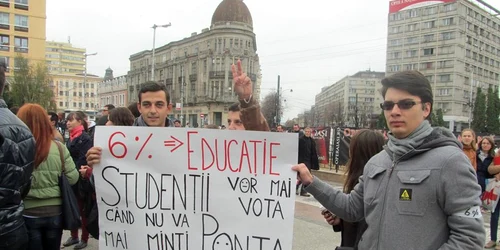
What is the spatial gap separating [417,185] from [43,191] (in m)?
2.90

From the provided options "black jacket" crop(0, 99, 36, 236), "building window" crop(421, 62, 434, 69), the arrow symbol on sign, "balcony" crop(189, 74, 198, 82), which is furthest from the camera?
"building window" crop(421, 62, 434, 69)

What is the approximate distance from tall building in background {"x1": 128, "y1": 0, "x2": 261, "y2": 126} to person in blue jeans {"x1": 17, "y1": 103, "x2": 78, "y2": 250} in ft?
180

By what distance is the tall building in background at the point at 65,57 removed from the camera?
5266 inches

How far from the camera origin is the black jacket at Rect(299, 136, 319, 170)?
9.38 m

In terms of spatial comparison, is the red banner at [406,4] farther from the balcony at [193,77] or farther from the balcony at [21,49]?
the balcony at [21,49]

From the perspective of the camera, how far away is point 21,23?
2094 inches

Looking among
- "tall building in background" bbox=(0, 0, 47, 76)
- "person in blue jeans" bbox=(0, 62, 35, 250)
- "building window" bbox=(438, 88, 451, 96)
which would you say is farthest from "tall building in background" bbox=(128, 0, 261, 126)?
"person in blue jeans" bbox=(0, 62, 35, 250)

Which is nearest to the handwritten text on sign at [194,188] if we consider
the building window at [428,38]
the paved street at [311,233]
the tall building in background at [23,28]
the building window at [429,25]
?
the paved street at [311,233]

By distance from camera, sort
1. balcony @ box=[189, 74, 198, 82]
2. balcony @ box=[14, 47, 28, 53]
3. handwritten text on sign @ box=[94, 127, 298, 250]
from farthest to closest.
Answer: balcony @ box=[189, 74, 198, 82]
balcony @ box=[14, 47, 28, 53]
handwritten text on sign @ box=[94, 127, 298, 250]

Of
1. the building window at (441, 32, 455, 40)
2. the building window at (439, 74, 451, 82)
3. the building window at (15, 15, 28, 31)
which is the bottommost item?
the building window at (439, 74, 451, 82)

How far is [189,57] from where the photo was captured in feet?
218

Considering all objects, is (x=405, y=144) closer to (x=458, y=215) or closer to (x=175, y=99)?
(x=458, y=215)

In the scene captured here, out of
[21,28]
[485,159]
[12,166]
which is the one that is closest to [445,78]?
[485,159]

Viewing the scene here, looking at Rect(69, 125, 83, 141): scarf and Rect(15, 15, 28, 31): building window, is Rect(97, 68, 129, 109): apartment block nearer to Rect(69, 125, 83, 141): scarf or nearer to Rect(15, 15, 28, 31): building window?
Rect(15, 15, 28, 31): building window
